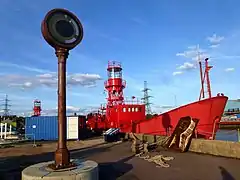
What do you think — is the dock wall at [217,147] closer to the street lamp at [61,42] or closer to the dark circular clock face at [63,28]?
the street lamp at [61,42]

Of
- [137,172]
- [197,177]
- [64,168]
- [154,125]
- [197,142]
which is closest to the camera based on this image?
[64,168]

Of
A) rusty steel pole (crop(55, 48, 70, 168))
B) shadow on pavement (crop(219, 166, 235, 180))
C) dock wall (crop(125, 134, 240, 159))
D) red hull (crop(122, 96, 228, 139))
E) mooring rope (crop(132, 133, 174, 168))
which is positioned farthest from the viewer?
red hull (crop(122, 96, 228, 139))

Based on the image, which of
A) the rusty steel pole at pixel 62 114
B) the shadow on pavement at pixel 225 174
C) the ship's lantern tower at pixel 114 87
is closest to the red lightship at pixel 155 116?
the ship's lantern tower at pixel 114 87

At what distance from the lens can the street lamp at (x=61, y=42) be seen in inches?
312

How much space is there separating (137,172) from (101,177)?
5.04 feet

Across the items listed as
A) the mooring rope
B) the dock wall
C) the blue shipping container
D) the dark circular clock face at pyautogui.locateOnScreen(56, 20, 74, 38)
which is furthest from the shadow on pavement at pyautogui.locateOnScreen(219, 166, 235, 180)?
the blue shipping container

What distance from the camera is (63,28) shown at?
332 inches

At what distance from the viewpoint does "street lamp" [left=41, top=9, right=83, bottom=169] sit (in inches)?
312

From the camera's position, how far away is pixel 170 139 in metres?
18.0

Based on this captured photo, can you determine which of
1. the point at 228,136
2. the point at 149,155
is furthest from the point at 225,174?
the point at 228,136

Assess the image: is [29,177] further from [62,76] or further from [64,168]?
[62,76]

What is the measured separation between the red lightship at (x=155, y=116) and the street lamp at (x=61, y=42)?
15.2 meters

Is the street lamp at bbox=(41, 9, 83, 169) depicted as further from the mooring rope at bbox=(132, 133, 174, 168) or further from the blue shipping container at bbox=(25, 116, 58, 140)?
the blue shipping container at bbox=(25, 116, 58, 140)

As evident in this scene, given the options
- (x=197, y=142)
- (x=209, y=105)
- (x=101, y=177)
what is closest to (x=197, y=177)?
(x=101, y=177)
